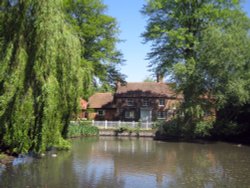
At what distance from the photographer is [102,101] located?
5112cm

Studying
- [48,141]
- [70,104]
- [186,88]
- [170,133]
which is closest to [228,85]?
[186,88]

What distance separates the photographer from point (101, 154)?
23719 mm

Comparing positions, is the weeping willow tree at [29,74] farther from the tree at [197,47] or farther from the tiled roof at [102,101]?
the tiled roof at [102,101]

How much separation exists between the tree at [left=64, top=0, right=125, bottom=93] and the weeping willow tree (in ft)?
71.9

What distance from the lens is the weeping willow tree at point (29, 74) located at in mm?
16859

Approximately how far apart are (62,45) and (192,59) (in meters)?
18.2

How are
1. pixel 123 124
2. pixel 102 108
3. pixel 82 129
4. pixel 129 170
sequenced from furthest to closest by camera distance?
pixel 102 108
pixel 123 124
pixel 82 129
pixel 129 170

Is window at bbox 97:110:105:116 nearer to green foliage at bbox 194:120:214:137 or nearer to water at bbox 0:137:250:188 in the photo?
green foliage at bbox 194:120:214:137

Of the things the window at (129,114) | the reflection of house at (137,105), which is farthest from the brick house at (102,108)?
the window at (129,114)

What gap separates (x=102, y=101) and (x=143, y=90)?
19.3ft

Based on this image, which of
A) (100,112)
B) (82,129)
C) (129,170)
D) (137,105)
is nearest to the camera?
(129,170)

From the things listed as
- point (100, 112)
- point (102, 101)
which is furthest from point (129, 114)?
point (102, 101)

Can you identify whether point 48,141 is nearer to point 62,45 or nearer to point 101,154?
point 62,45

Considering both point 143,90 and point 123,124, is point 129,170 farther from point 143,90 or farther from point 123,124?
point 143,90
